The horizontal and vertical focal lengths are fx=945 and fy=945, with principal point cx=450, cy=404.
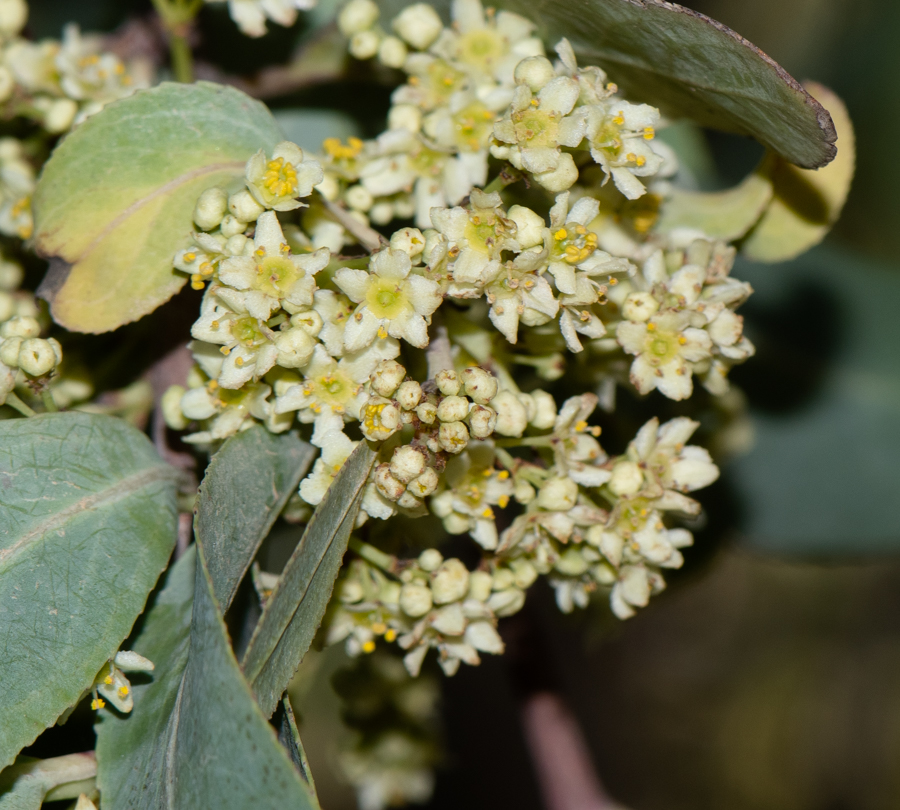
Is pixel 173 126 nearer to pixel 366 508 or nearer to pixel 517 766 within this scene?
pixel 366 508

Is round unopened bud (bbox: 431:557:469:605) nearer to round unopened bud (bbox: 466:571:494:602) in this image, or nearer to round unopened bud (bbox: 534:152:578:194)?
round unopened bud (bbox: 466:571:494:602)

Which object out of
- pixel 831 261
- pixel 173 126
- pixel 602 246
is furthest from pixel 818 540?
pixel 173 126

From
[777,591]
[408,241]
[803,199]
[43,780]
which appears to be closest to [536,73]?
[408,241]

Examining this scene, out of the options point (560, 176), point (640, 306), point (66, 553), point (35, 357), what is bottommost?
point (66, 553)

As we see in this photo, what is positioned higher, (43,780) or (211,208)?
(211,208)

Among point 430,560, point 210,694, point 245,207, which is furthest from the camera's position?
point 430,560

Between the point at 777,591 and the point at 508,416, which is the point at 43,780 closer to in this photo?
the point at 508,416

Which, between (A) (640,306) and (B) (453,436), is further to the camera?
(A) (640,306)
